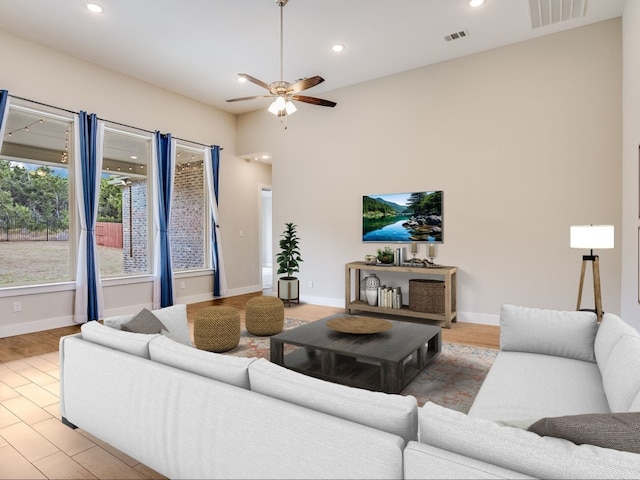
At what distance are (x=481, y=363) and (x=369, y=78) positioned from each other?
437 centimetres

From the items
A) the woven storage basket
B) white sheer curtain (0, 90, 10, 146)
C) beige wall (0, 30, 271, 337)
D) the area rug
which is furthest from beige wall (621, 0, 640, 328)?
white sheer curtain (0, 90, 10, 146)

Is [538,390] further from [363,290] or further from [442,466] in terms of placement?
[363,290]

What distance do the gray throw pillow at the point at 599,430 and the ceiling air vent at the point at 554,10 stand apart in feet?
14.3

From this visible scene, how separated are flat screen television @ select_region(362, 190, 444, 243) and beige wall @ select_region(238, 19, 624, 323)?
130 mm

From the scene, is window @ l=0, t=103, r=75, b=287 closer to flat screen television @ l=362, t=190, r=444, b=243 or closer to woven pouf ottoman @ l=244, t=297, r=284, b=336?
woven pouf ottoman @ l=244, t=297, r=284, b=336

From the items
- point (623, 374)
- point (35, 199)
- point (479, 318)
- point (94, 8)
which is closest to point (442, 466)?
point (623, 374)

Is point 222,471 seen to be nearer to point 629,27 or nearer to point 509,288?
point 509,288

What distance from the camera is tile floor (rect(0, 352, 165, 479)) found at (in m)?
1.94

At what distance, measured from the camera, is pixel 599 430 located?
100 cm

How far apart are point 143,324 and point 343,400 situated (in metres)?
1.72

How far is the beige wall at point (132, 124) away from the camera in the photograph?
4.59 meters

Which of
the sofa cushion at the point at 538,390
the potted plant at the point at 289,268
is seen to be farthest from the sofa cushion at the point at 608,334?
the potted plant at the point at 289,268

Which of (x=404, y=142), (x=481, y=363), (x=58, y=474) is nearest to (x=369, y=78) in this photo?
(x=404, y=142)

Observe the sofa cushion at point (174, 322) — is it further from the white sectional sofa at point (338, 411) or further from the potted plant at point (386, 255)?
the potted plant at point (386, 255)
